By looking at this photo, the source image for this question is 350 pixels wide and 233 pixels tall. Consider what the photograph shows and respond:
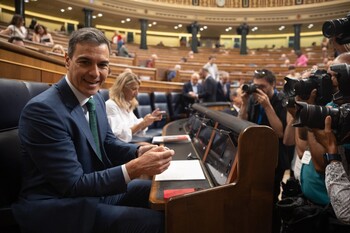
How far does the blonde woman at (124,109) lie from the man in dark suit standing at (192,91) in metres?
2.40

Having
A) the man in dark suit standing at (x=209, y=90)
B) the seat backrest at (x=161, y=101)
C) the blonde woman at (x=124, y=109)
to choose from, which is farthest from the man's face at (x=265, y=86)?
the man in dark suit standing at (x=209, y=90)

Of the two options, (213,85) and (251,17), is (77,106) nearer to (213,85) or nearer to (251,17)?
(213,85)

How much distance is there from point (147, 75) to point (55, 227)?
5.72 m

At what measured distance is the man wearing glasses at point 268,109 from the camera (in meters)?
1.72

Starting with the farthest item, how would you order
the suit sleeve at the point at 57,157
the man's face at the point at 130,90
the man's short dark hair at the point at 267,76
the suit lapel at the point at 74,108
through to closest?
1. the man's face at the point at 130,90
2. the man's short dark hair at the point at 267,76
3. the suit lapel at the point at 74,108
4. the suit sleeve at the point at 57,157

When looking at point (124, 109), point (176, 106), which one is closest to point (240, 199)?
point (124, 109)

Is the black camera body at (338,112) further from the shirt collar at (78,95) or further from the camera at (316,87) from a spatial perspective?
the shirt collar at (78,95)

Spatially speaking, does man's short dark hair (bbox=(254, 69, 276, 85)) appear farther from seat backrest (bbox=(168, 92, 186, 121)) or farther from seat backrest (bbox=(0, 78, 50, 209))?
seat backrest (bbox=(168, 92, 186, 121))

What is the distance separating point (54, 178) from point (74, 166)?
0.24 ft

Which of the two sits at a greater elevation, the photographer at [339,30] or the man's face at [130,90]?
the photographer at [339,30]

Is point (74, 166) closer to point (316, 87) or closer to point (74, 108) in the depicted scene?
point (74, 108)

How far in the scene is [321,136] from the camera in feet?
3.19

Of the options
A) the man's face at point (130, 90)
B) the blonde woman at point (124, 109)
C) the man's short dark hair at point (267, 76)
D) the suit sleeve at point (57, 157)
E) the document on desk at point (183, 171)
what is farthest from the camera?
the man's face at point (130, 90)

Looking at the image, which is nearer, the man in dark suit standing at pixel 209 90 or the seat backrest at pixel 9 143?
the seat backrest at pixel 9 143
